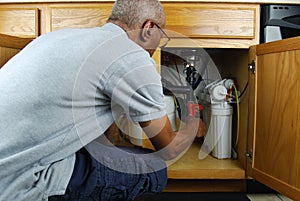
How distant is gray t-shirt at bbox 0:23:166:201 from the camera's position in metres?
0.64

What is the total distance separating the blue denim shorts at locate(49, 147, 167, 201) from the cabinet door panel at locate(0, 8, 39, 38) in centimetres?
76

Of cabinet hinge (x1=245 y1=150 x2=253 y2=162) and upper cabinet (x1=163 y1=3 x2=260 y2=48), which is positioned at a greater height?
upper cabinet (x1=163 y1=3 x2=260 y2=48)

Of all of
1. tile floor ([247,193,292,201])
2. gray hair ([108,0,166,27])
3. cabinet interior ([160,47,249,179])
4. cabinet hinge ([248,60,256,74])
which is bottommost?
tile floor ([247,193,292,201])

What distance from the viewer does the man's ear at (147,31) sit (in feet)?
2.90

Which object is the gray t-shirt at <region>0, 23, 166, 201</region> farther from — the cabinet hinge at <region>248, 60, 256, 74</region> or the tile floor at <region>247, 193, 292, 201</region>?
the tile floor at <region>247, 193, 292, 201</region>

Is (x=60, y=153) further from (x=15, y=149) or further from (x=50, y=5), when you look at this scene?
(x=50, y=5)

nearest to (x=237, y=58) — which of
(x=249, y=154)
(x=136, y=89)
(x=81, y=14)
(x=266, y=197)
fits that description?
(x=249, y=154)

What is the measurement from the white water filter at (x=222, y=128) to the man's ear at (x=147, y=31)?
0.65 metres

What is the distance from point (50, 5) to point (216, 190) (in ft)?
3.55

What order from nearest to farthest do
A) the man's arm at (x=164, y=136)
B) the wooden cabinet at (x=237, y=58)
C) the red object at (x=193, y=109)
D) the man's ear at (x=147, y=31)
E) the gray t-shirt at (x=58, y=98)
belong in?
the gray t-shirt at (x=58, y=98) → the man's arm at (x=164, y=136) → the man's ear at (x=147, y=31) → the wooden cabinet at (x=237, y=58) → the red object at (x=193, y=109)

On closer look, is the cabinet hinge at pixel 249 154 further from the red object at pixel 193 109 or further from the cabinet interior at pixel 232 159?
the red object at pixel 193 109

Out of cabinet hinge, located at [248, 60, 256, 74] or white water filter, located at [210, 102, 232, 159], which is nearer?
cabinet hinge, located at [248, 60, 256, 74]

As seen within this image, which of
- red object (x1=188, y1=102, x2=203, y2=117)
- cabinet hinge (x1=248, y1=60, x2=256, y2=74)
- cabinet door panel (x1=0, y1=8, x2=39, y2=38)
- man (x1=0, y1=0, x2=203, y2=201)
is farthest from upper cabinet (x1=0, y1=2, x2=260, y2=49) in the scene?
man (x1=0, y1=0, x2=203, y2=201)

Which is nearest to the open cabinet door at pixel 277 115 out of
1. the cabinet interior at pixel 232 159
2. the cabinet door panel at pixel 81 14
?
the cabinet interior at pixel 232 159
